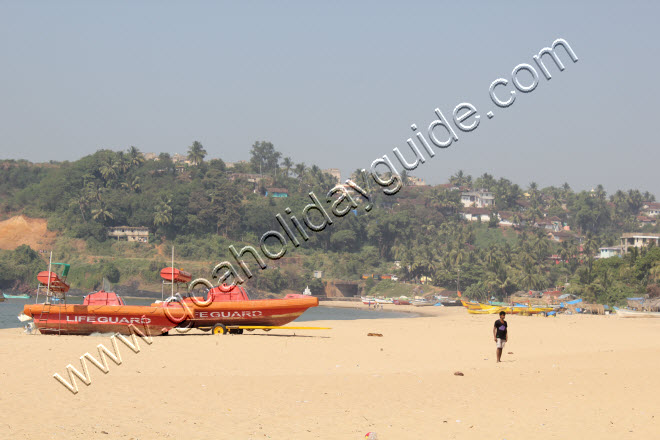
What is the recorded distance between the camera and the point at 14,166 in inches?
5650

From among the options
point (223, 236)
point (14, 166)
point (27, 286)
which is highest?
point (14, 166)

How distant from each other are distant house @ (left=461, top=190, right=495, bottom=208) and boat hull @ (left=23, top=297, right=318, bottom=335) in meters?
146

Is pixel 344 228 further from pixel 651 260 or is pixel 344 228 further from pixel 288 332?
pixel 288 332

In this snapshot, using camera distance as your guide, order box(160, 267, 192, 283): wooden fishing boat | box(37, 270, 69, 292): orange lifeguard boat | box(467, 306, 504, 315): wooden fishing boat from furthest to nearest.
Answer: box(467, 306, 504, 315): wooden fishing boat, box(160, 267, 192, 283): wooden fishing boat, box(37, 270, 69, 292): orange lifeguard boat

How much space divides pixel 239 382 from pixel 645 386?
8391mm

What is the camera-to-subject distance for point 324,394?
1271 cm

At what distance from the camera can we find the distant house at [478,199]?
16675 cm

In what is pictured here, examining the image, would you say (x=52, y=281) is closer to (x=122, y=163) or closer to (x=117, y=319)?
(x=117, y=319)

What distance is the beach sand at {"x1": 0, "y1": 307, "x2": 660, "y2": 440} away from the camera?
1002 centimetres

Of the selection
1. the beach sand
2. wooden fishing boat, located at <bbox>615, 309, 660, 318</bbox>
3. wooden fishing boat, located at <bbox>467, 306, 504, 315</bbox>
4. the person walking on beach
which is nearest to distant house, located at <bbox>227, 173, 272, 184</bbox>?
wooden fishing boat, located at <bbox>467, 306, 504, 315</bbox>

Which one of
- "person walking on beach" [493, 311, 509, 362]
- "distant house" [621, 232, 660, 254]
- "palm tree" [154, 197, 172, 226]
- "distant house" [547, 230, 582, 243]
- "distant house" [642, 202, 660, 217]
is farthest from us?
"distant house" [642, 202, 660, 217]

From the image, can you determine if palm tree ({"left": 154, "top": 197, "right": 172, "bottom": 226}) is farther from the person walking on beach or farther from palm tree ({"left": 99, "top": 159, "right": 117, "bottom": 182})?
the person walking on beach

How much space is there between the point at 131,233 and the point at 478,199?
8961cm

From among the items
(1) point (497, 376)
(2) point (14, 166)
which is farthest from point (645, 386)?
(2) point (14, 166)
